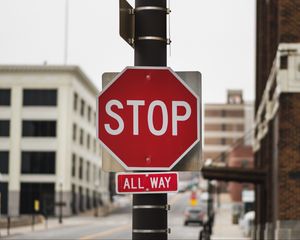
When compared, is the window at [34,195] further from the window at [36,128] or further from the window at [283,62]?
the window at [283,62]

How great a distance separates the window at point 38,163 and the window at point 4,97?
6.44 metres

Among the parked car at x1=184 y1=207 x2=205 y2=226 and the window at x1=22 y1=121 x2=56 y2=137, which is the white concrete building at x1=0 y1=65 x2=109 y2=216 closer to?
the window at x1=22 y1=121 x2=56 y2=137

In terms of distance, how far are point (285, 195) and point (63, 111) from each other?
227 ft

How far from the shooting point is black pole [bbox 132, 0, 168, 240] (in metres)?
5.63

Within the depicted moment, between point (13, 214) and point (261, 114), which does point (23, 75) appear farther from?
point (261, 114)

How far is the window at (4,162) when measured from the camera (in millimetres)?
87500

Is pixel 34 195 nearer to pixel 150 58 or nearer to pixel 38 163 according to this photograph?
pixel 38 163

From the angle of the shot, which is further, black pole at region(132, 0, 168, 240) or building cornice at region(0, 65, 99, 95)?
building cornice at region(0, 65, 99, 95)

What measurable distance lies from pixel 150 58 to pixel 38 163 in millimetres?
82784

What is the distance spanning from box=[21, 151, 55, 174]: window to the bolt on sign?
82414mm

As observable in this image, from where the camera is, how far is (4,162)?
8788 cm

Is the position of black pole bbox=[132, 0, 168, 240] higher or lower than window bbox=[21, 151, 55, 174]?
lower

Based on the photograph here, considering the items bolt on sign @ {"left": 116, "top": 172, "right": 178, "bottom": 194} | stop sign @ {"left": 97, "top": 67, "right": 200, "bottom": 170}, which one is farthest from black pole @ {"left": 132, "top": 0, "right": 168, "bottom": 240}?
stop sign @ {"left": 97, "top": 67, "right": 200, "bottom": 170}

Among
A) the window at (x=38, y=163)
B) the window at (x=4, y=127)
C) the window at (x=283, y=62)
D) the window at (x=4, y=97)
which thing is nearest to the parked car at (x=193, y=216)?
the window at (x=38, y=163)
